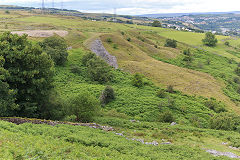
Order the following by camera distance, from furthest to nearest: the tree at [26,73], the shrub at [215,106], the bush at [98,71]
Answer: the bush at [98,71]
the shrub at [215,106]
the tree at [26,73]

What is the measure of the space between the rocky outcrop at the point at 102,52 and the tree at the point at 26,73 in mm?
33682

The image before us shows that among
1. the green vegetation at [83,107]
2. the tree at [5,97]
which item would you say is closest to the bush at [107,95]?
the green vegetation at [83,107]

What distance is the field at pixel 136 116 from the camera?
545 inches

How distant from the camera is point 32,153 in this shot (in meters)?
11.2

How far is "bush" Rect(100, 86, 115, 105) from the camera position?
35.9 meters

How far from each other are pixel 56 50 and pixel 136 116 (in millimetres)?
30217

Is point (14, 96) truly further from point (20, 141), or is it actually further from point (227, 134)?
point (227, 134)

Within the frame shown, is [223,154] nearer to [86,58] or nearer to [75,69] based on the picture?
[75,69]

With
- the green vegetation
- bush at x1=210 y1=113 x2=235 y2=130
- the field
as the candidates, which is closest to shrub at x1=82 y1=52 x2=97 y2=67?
the field

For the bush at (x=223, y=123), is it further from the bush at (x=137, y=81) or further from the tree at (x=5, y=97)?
the tree at (x=5, y=97)

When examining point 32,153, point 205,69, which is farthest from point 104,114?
point 205,69

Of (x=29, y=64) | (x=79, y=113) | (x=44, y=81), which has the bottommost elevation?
(x=79, y=113)

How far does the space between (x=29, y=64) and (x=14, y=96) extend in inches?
171

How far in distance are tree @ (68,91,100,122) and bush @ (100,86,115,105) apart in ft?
35.5
